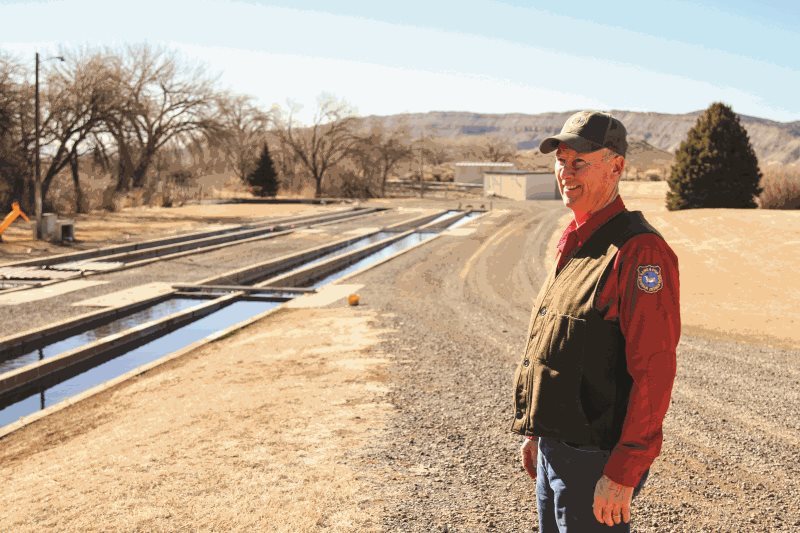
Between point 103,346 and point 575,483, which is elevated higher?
point 575,483

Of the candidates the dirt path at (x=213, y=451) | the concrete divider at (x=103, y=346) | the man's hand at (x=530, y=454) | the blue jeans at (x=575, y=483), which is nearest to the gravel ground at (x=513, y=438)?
the dirt path at (x=213, y=451)

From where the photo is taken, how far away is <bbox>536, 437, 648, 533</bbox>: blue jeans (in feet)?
9.02

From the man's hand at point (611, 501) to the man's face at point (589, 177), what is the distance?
1008 mm

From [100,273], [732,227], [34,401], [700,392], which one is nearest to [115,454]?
[34,401]

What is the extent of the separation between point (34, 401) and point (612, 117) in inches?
372

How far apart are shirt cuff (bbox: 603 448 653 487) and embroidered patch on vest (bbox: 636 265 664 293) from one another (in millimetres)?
564

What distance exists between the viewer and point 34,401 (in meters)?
10.1

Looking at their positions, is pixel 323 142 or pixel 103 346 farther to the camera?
pixel 323 142

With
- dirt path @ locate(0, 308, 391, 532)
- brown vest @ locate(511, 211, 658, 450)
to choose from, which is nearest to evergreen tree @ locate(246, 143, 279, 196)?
dirt path @ locate(0, 308, 391, 532)

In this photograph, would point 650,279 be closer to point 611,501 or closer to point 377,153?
point 611,501

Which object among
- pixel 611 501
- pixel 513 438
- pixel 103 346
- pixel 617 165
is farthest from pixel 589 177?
pixel 103 346

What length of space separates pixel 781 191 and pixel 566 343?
36990mm

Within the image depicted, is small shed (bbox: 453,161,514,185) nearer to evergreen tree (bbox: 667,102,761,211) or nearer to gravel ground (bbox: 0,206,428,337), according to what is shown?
evergreen tree (bbox: 667,102,761,211)

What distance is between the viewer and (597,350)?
2.71 m
